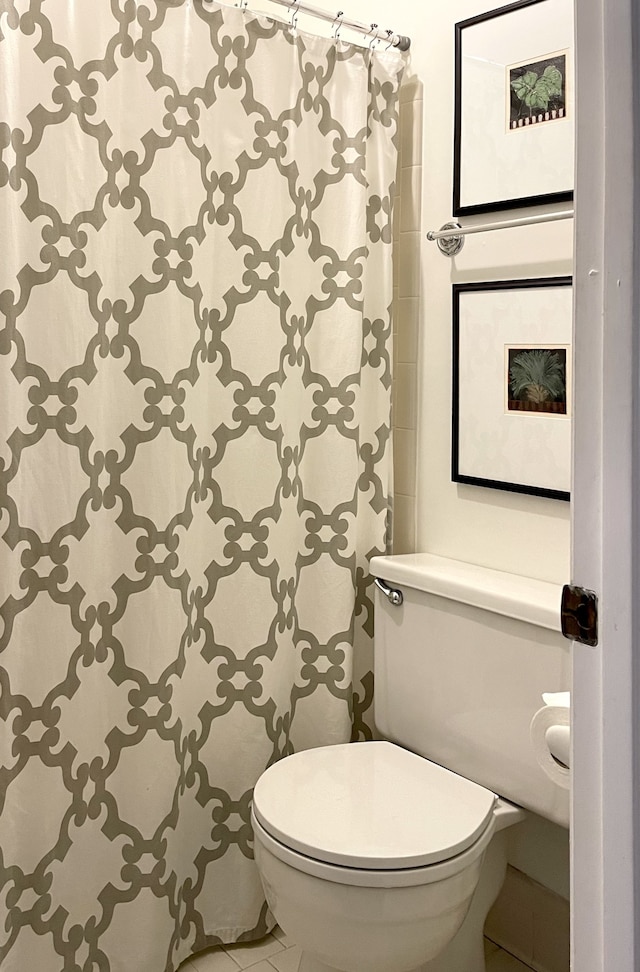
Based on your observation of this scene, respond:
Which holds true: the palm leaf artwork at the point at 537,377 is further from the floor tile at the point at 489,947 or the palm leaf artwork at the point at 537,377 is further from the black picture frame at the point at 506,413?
the floor tile at the point at 489,947

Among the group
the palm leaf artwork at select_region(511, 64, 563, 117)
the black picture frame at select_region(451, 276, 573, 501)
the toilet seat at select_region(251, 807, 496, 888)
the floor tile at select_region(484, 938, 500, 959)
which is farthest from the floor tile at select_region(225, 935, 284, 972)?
the palm leaf artwork at select_region(511, 64, 563, 117)

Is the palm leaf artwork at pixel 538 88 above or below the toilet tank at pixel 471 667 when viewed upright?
above

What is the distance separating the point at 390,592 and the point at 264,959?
0.77m

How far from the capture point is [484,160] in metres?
1.76

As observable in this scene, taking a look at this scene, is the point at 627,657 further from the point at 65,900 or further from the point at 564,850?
the point at 65,900

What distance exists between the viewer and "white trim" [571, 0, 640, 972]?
76 cm

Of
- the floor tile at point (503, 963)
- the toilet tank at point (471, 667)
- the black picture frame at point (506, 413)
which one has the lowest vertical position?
the floor tile at point (503, 963)

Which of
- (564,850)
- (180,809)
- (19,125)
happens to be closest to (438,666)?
(564,850)

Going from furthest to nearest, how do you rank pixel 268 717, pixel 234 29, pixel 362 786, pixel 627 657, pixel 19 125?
pixel 268 717 < pixel 234 29 < pixel 362 786 < pixel 19 125 < pixel 627 657

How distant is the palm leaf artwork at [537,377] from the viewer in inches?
64.9

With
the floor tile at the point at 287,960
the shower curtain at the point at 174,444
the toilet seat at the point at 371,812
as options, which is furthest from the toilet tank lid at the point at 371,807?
the floor tile at the point at 287,960

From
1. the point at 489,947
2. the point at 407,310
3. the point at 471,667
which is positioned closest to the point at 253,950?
the point at 489,947

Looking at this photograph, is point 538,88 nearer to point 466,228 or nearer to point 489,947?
point 466,228

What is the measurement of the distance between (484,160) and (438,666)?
99 cm
